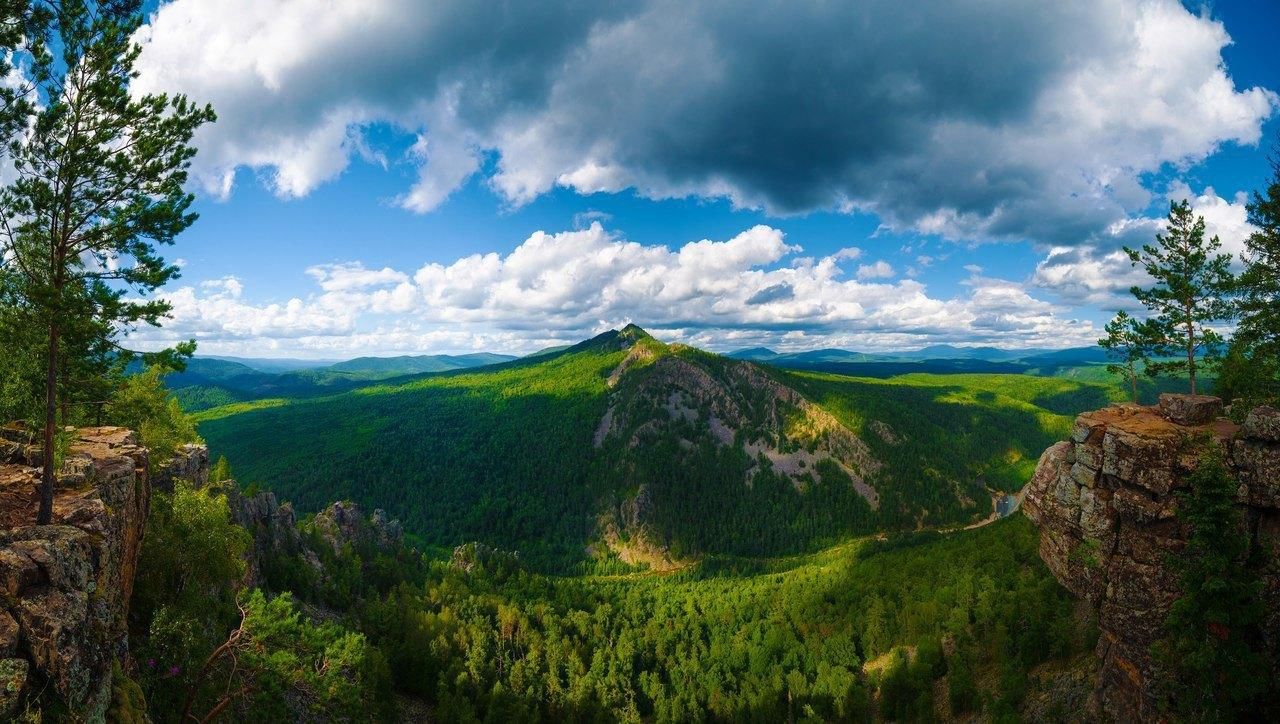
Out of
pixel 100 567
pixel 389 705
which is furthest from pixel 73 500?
pixel 389 705

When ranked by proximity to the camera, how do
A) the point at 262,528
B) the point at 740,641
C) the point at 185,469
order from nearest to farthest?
the point at 185,469 < the point at 262,528 < the point at 740,641

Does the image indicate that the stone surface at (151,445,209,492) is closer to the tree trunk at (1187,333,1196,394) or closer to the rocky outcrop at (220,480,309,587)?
the rocky outcrop at (220,480,309,587)

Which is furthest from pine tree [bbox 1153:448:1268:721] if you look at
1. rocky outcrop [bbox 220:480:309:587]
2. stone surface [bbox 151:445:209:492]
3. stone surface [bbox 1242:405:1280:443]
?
rocky outcrop [bbox 220:480:309:587]

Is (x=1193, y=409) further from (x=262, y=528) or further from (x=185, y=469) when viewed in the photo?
(x=262, y=528)

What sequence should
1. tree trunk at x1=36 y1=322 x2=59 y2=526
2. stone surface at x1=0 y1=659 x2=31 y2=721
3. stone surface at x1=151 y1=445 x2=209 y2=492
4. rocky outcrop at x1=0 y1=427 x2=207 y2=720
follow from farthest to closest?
stone surface at x1=151 y1=445 x2=209 y2=492, tree trunk at x1=36 y1=322 x2=59 y2=526, rocky outcrop at x1=0 y1=427 x2=207 y2=720, stone surface at x1=0 y1=659 x2=31 y2=721

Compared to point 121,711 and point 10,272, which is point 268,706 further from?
point 10,272

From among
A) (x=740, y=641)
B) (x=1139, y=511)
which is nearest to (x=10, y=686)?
(x=1139, y=511)
